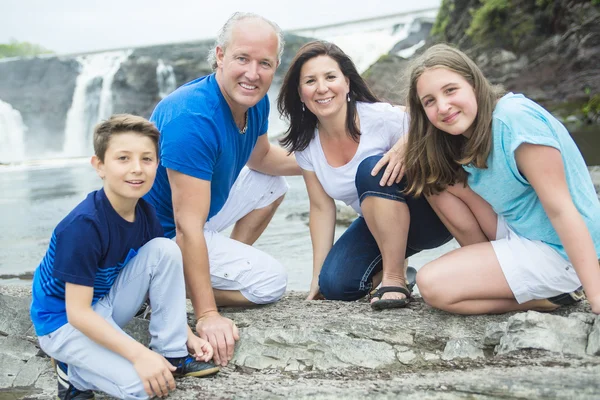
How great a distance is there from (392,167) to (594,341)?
1153mm

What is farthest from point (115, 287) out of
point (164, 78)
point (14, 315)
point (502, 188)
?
point (164, 78)

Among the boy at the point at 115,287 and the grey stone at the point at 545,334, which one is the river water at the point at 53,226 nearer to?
the boy at the point at 115,287

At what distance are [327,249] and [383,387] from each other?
1.51m

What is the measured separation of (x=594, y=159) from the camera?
8.40 meters

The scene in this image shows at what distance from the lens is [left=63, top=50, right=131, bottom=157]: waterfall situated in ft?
77.7

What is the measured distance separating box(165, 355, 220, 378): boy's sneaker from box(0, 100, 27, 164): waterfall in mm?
21388

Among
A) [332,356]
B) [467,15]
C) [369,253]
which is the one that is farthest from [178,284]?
[467,15]

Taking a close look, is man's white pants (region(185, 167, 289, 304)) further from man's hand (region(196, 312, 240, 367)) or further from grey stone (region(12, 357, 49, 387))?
grey stone (region(12, 357, 49, 387))

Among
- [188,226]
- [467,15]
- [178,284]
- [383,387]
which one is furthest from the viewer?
[467,15]

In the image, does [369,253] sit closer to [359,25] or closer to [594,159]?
[594,159]

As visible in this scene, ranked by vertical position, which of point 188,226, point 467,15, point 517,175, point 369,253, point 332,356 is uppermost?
point 467,15

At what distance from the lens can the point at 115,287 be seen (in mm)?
2320

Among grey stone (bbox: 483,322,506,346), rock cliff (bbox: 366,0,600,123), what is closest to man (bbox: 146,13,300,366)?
grey stone (bbox: 483,322,506,346)

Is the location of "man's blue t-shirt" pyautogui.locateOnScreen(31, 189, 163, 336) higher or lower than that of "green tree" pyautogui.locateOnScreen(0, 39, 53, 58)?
lower
